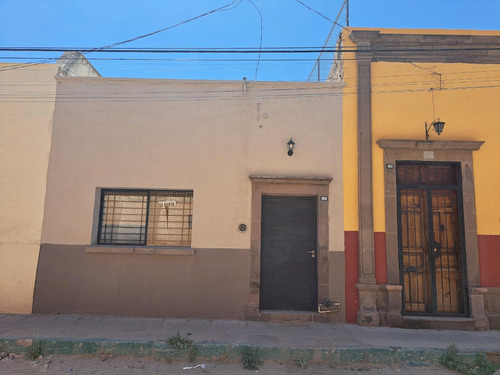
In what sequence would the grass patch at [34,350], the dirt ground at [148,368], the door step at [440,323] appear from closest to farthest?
the dirt ground at [148,368] < the grass patch at [34,350] < the door step at [440,323]

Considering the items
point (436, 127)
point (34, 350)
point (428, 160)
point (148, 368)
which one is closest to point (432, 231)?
point (428, 160)

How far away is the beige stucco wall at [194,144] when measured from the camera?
7.04 metres

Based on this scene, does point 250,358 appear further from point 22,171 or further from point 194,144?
point 22,171

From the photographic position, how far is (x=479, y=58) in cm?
733

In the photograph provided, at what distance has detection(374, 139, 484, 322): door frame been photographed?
6.79 meters

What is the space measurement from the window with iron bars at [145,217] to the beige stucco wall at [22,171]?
1.27m

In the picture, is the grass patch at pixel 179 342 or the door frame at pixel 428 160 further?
the door frame at pixel 428 160

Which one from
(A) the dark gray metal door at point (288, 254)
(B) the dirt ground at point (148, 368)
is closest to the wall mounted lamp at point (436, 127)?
(A) the dark gray metal door at point (288, 254)

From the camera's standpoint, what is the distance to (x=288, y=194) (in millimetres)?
7070

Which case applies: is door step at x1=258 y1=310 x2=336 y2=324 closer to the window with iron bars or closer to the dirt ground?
the dirt ground

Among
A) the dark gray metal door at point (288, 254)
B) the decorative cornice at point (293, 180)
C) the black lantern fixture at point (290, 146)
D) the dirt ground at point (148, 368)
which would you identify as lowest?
the dirt ground at point (148, 368)

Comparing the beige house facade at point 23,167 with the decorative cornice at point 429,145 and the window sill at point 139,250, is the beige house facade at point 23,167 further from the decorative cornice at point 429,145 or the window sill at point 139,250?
the decorative cornice at point 429,145

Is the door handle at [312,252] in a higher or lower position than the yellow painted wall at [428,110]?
lower

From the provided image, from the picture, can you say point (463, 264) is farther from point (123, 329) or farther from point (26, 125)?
point (26, 125)
